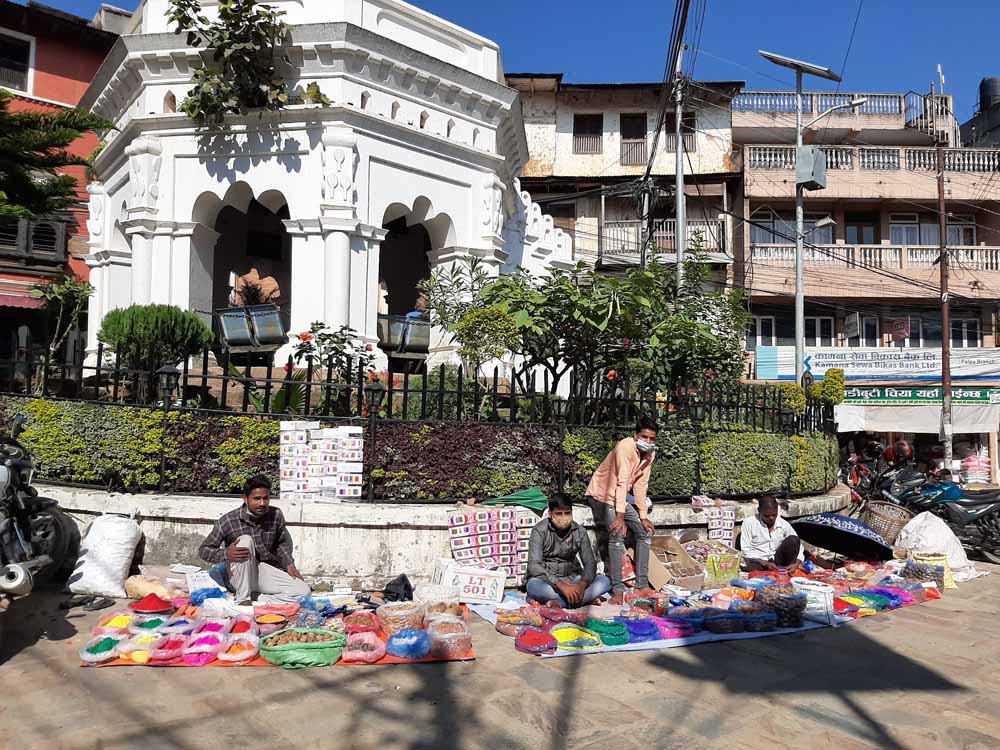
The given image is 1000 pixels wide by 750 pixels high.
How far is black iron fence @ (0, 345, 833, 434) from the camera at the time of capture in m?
7.05

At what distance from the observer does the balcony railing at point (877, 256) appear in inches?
945

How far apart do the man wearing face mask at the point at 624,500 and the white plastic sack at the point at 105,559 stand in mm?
4060

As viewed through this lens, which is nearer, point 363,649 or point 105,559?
point 363,649

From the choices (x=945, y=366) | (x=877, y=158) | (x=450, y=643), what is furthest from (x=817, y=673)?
(x=877, y=158)

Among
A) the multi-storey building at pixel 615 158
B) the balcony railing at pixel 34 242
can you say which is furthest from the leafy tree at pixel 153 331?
the multi-storey building at pixel 615 158

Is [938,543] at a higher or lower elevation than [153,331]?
lower

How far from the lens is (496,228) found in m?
13.5

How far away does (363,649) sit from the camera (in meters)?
4.77

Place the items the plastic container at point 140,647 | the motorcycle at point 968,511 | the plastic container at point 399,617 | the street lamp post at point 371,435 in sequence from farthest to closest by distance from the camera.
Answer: the motorcycle at point 968,511 → the street lamp post at point 371,435 → the plastic container at point 399,617 → the plastic container at point 140,647

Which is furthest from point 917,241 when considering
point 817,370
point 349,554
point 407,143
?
point 349,554

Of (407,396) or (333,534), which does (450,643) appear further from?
(407,396)

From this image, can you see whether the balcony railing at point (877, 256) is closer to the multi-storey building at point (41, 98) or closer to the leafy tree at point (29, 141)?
the multi-storey building at point (41, 98)

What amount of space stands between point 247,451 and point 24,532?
74.8 inches

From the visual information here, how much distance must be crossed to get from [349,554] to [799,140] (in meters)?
15.8
